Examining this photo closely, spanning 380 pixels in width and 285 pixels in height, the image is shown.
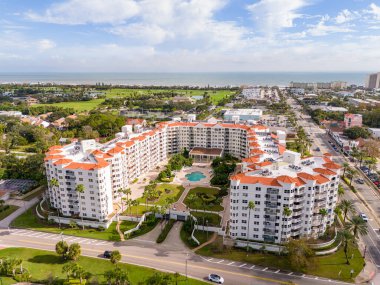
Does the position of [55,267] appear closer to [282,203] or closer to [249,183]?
[249,183]

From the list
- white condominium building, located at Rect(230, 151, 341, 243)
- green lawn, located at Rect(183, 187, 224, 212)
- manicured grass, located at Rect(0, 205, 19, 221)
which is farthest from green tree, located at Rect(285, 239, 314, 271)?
manicured grass, located at Rect(0, 205, 19, 221)

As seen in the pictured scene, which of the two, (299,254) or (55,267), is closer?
(299,254)

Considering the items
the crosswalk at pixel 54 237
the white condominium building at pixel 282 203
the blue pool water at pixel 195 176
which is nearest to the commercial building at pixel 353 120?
the blue pool water at pixel 195 176

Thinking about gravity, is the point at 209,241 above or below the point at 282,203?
below

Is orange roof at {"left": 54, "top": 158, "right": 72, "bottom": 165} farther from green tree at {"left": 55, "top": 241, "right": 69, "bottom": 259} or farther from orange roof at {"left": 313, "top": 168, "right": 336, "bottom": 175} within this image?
orange roof at {"left": 313, "top": 168, "right": 336, "bottom": 175}

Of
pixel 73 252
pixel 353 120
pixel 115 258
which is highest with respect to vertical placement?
pixel 353 120

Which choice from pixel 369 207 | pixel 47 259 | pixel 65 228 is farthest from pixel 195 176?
pixel 47 259

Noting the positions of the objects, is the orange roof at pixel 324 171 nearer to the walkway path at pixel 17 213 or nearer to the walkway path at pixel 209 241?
the walkway path at pixel 209 241

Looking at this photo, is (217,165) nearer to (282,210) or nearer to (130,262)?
(282,210)

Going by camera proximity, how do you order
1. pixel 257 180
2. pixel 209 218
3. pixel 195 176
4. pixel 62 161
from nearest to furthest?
1. pixel 257 180
2. pixel 62 161
3. pixel 209 218
4. pixel 195 176
